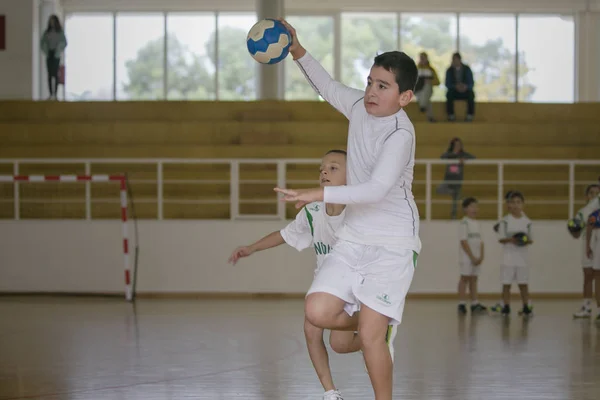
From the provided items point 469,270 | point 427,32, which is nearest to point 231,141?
point 469,270

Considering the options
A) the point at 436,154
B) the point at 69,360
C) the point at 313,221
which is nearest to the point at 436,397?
the point at 313,221

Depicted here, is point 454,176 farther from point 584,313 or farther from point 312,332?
point 312,332

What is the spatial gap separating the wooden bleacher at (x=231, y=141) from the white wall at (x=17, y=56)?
2.26 m

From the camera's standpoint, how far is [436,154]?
49.0 ft

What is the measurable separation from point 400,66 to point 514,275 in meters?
6.98

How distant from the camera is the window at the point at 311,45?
74.6ft

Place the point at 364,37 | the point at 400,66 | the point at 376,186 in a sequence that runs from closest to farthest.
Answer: the point at 376,186, the point at 400,66, the point at 364,37

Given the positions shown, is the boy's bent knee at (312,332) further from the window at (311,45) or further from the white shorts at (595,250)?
the window at (311,45)

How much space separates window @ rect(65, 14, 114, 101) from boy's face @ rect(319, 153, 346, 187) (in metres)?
19.0

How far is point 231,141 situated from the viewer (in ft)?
51.5

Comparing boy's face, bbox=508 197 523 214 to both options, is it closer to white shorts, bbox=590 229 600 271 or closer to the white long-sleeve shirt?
white shorts, bbox=590 229 600 271

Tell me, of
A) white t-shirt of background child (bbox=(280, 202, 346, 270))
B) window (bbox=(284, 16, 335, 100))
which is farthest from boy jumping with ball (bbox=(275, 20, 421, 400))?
window (bbox=(284, 16, 335, 100))

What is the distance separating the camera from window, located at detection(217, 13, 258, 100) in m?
23.2

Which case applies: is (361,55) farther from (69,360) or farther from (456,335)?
(69,360)
